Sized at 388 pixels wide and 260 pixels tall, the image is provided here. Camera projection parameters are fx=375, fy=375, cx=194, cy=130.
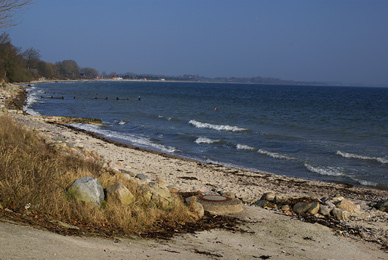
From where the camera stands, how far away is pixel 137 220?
712cm

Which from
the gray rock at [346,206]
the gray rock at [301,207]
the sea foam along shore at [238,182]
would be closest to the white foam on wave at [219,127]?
the sea foam along shore at [238,182]

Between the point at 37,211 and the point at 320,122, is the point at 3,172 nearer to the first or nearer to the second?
the point at 37,211

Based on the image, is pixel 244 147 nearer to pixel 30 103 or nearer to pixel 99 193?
pixel 99 193

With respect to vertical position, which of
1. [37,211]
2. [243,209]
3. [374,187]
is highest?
[37,211]

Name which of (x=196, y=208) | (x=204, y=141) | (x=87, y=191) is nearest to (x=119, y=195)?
(x=87, y=191)

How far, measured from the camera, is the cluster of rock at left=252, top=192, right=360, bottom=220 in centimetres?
968

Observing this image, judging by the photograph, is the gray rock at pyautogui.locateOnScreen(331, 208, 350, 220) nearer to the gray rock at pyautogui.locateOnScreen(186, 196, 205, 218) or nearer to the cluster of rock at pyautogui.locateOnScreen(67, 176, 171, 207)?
the gray rock at pyautogui.locateOnScreen(186, 196, 205, 218)

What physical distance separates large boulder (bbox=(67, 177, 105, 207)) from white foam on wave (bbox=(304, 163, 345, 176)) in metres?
13.1

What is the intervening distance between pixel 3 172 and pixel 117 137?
19947mm

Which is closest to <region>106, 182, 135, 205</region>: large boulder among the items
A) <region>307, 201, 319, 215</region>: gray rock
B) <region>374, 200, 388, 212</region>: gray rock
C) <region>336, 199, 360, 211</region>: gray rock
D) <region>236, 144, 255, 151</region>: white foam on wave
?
<region>307, 201, 319, 215</region>: gray rock

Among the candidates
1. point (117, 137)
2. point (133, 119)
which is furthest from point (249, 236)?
point (133, 119)

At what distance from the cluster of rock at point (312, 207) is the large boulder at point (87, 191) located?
4.78 metres

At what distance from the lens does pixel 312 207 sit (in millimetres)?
9742

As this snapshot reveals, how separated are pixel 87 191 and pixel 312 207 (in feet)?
18.8
